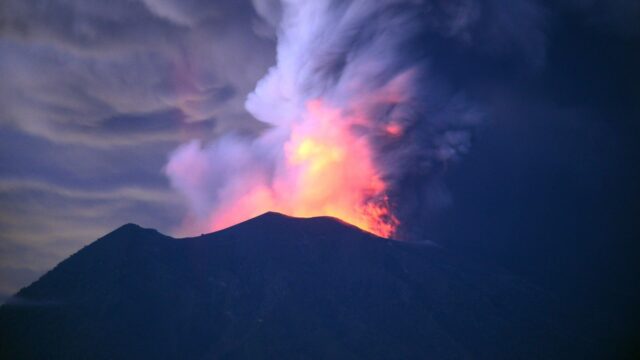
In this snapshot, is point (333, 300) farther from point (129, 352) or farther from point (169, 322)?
point (129, 352)

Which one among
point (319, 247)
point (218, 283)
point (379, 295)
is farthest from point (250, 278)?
point (379, 295)

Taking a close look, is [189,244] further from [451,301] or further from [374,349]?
[451,301]

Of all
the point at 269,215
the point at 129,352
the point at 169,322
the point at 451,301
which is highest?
the point at 269,215

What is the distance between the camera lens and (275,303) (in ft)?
385

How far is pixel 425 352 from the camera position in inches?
4158

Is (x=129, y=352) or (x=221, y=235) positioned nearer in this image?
(x=129, y=352)

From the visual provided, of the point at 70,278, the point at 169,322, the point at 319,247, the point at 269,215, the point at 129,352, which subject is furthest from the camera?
the point at 269,215

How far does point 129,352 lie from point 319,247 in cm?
4878

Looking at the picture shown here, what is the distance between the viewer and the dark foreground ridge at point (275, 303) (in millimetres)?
104938

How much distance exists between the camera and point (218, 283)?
124000mm

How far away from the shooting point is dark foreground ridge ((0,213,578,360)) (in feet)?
344

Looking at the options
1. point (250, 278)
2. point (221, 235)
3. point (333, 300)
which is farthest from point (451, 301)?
point (221, 235)

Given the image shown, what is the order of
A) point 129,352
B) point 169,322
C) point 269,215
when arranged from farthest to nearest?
point 269,215, point 169,322, point 129,352

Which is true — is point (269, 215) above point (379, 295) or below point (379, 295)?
above
